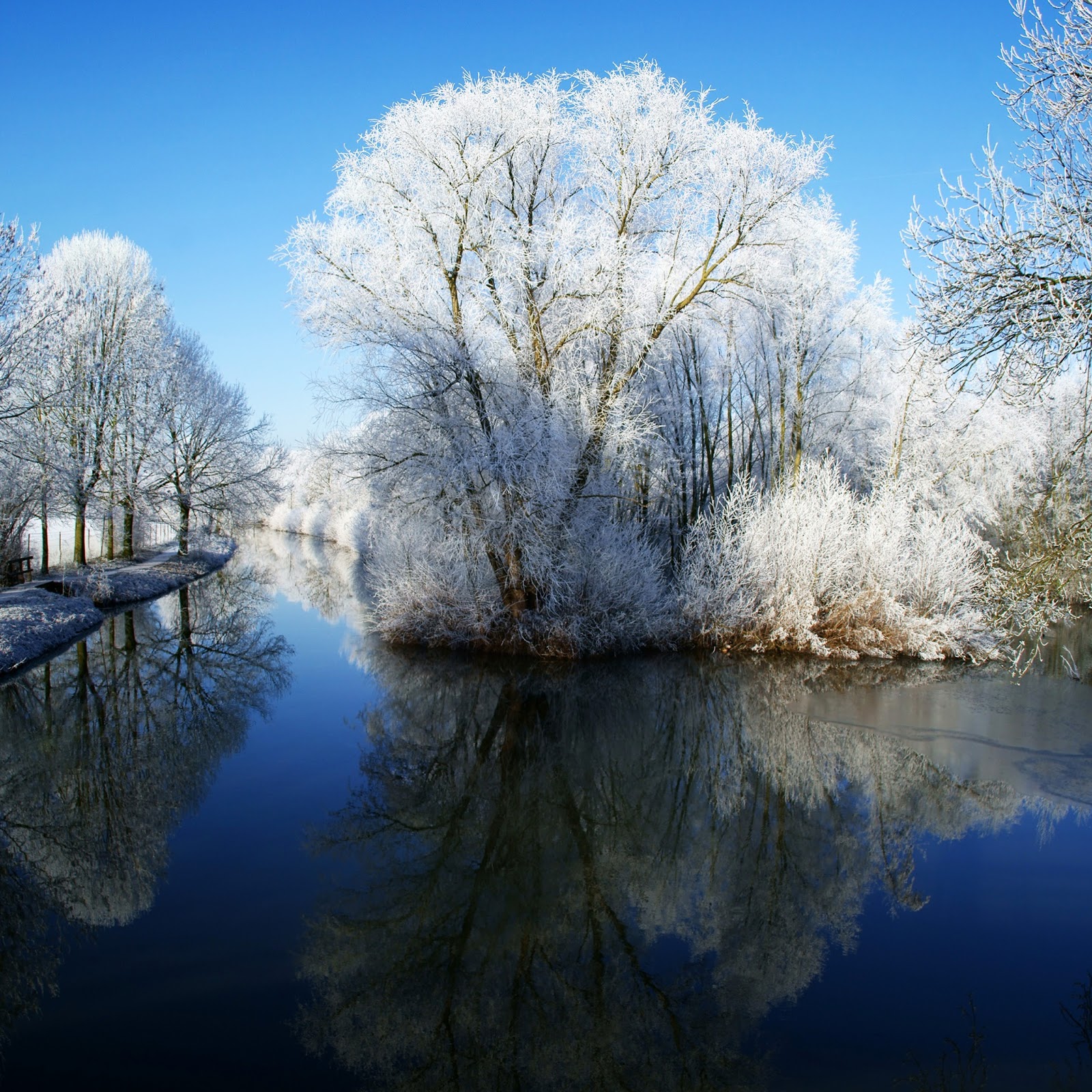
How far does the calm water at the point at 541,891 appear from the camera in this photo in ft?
15.1

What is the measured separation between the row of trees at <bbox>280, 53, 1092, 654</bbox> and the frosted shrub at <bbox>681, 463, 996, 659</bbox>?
2.0 inches

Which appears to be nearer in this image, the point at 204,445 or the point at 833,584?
the point at 833,584

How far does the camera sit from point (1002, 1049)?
15.2ft

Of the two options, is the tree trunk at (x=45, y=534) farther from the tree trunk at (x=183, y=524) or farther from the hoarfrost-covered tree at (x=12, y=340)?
the tree trunk at (x=183, y=524)

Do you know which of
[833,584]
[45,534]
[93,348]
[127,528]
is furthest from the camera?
[127,528]

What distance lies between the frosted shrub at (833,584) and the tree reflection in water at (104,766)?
7960 mm

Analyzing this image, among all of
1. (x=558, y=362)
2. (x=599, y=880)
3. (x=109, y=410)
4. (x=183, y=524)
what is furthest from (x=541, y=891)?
(x=183, y=524)

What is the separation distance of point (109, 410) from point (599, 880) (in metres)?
23.9

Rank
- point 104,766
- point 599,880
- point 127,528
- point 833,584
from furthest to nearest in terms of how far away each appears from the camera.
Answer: point 127,528 < point 833,584 < point 104,766 < point 599,880

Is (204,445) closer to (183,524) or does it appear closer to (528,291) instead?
(183,524)

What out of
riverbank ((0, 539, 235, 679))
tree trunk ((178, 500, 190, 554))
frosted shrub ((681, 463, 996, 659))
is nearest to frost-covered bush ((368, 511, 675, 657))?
frosted shrub ((681, 463, 996, 659))

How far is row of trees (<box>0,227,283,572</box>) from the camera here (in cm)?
1720

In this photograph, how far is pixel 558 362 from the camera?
49.6 feet

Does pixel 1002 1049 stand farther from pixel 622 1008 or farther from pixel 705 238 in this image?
pixel 705 238
